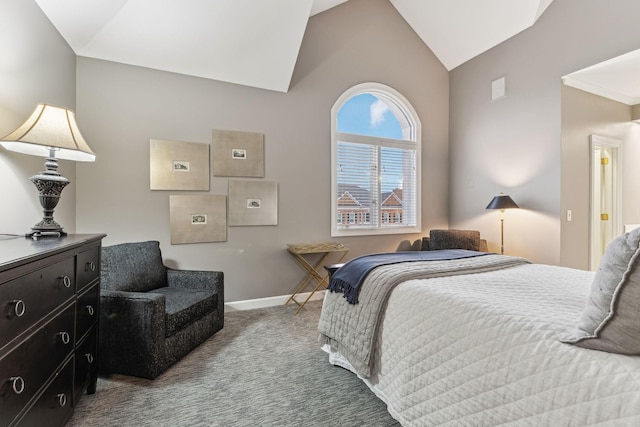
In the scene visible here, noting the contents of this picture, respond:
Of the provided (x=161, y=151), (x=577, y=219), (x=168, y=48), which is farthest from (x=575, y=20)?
(x=161, y=151)

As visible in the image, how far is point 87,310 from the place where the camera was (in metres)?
1.72

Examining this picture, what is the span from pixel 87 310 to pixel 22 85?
154 centimetres

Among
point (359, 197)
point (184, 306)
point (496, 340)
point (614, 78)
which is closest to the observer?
point (496, 340)

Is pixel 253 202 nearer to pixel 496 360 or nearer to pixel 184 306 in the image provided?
pixel 184 306

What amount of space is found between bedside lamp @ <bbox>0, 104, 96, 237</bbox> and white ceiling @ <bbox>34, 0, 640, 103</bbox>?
116cm

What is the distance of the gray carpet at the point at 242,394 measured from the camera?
5.45 feet

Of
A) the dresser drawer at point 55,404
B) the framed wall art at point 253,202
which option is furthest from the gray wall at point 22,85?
the framed wall art at point 253,202

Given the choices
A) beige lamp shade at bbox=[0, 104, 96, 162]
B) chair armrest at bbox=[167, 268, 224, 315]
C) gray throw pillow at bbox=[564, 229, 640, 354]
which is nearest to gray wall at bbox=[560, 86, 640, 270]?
gray throw pillow at bbox=[564, 229, 640, 354]

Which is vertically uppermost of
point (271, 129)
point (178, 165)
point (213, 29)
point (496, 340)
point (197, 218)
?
point (213, 29)

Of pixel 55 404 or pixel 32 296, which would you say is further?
pixel 55 404

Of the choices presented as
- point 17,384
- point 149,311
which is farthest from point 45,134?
point 17,384

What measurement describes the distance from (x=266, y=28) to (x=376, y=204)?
2.52m

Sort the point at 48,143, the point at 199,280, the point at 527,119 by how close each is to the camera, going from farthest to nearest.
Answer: the point at 527,119, the point at 199,280, the point at 48,143

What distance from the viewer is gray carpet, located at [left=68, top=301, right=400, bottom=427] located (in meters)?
1.66
